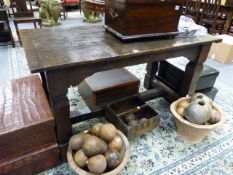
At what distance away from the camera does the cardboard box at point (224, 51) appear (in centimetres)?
272

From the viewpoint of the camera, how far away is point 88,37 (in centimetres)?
124

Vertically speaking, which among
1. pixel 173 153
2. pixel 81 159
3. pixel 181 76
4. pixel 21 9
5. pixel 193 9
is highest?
pixel 193 9

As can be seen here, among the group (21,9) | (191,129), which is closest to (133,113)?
(191,129)

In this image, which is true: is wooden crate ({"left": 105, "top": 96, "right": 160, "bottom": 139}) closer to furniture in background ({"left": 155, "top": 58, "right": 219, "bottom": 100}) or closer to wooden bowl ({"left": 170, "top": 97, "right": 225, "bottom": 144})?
wooden bowl ({"left": 170, "top": 97, "right": 225, "bottom": 144})

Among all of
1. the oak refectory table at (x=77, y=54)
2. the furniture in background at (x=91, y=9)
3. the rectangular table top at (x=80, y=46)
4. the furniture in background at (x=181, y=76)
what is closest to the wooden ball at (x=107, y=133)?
the oak refectory table at (x=77, y=54)

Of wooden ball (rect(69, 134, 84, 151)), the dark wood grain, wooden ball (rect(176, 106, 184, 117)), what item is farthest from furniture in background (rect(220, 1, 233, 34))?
the dark wood grain

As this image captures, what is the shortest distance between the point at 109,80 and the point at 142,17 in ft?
2.41

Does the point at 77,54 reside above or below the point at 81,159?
above

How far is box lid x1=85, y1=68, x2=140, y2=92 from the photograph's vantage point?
5.51 feet

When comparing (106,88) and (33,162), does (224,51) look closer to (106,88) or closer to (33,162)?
(106,88)

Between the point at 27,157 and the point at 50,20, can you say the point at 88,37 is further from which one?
the point at 50,20

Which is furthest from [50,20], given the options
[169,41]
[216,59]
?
[169,41]

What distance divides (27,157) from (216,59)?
2.85 m

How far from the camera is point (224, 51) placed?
2777mm
